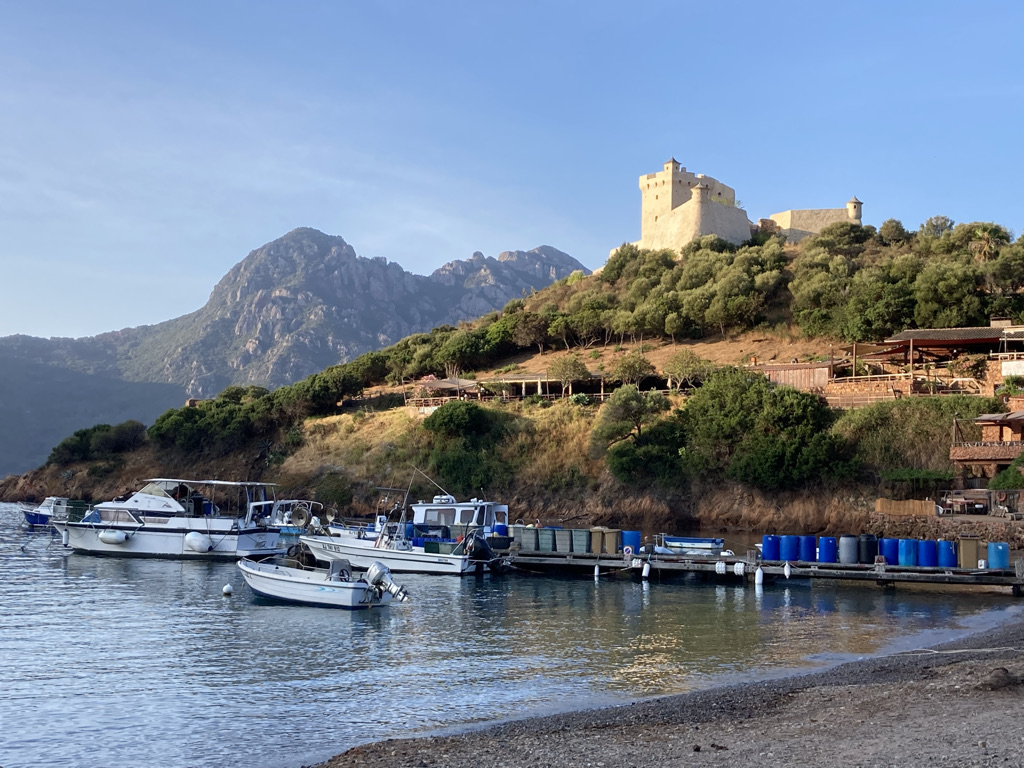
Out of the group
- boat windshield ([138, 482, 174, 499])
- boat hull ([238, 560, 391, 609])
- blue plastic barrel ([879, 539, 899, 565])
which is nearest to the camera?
boat hull ([238, 560, 391, 609])

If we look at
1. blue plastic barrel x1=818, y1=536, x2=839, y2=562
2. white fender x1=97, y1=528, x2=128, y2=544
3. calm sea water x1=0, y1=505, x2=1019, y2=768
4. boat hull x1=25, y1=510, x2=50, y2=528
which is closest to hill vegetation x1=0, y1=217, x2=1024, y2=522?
blue plastic barrel x1=818, y1=536, x2=839, y2=562

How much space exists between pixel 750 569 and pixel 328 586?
15.0 m

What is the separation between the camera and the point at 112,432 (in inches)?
3081

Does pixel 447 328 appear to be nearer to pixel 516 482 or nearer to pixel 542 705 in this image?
pixel 516 482

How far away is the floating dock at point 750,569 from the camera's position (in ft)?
99.0

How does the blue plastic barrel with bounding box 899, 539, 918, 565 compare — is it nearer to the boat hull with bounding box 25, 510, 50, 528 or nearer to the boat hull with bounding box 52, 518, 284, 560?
the boat hull with bounding box 52, 518, 284, 560

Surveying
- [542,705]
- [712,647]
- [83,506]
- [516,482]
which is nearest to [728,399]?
[516,482]

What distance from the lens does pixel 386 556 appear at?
119 ft

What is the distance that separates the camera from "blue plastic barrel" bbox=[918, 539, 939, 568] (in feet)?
104

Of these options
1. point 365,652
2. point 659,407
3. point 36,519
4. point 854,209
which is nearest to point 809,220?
point 854,209

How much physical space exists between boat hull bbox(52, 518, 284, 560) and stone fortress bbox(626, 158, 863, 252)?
208ft

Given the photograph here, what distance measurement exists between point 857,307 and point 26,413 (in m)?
165

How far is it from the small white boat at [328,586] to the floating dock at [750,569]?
9071mm

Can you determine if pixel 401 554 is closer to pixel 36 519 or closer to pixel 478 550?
pixel 478 550
